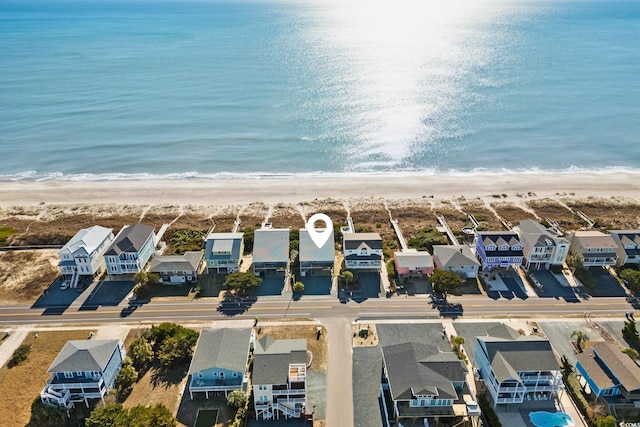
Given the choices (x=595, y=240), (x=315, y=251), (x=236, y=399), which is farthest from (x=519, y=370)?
(x=595, y=240)

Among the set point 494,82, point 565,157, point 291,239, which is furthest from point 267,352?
point 494,82

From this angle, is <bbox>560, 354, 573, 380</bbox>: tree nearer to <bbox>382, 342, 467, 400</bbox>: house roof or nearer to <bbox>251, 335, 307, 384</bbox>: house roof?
<bbox>382, 342, 467, 400</bbox>: house roof

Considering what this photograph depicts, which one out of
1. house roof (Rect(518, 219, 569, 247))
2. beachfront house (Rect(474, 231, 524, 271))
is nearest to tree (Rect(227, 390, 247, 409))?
beachfront house (Rect(474, 231, 524, 271))

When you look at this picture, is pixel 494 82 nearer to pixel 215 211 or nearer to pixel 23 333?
pixel 215 211

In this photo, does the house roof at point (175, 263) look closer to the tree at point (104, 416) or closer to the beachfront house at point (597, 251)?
the tree at point (104, 416)

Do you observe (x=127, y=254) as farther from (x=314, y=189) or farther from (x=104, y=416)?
(x=314, y=189)

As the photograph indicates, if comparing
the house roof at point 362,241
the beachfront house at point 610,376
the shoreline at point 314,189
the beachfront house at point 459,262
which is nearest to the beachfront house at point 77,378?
the house roof at point 362,241
